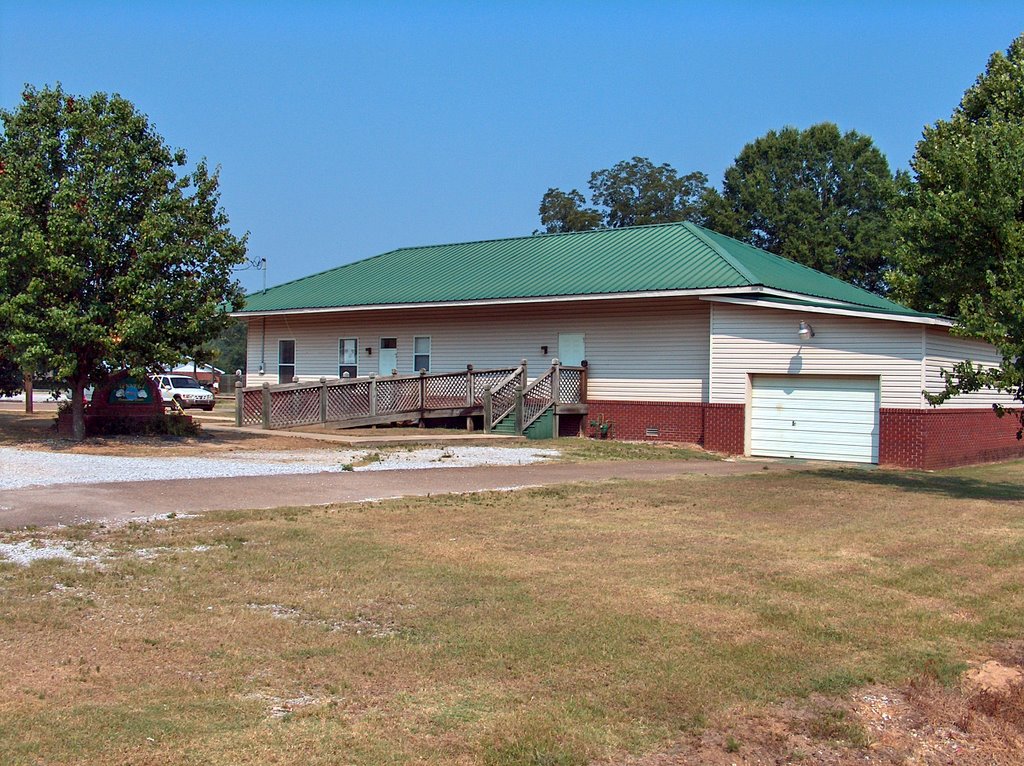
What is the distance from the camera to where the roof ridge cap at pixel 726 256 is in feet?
76.7

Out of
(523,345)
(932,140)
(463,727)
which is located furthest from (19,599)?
(523,345)

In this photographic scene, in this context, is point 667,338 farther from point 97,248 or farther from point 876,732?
point 876,732

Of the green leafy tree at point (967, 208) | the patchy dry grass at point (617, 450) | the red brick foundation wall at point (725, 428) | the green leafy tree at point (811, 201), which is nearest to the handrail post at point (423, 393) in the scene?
the patchy dry grass at point (617, 450)

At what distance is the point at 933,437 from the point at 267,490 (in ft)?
46.2

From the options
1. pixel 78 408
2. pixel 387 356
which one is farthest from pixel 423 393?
pixel 78 408

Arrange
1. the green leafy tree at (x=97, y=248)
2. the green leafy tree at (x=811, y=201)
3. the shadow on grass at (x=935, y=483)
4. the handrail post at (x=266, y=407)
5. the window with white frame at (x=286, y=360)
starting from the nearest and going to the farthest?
the shadow on grass at (x=935, y=483), the green leafy tree at (x=97, y=248), the handrail post at (x=266, y=407), the window with white frame at (x=286, y=360), the green leafy tree at (x=811, y=201)

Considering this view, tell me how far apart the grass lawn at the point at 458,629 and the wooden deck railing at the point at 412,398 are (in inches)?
526

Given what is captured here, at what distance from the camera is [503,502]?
12.7 m

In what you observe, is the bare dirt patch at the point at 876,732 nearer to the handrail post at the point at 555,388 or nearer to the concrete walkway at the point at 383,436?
the concrete walkway at the point at 383,436

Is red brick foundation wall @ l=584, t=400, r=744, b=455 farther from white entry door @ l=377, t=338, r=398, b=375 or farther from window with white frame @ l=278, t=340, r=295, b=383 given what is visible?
window with white frame @ l=278, t=340, r=295, b=383

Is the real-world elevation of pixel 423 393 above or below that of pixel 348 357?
below

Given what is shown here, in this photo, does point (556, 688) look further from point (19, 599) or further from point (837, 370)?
point (837, 370)

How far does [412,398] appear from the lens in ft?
85.3

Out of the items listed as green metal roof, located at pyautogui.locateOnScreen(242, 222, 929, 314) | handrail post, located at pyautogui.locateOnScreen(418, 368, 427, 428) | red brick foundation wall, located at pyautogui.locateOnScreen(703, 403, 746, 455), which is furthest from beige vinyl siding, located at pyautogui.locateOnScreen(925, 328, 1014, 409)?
handrail post, located at pyautogui.locateOnScreen(418, 368, 427, 428)
